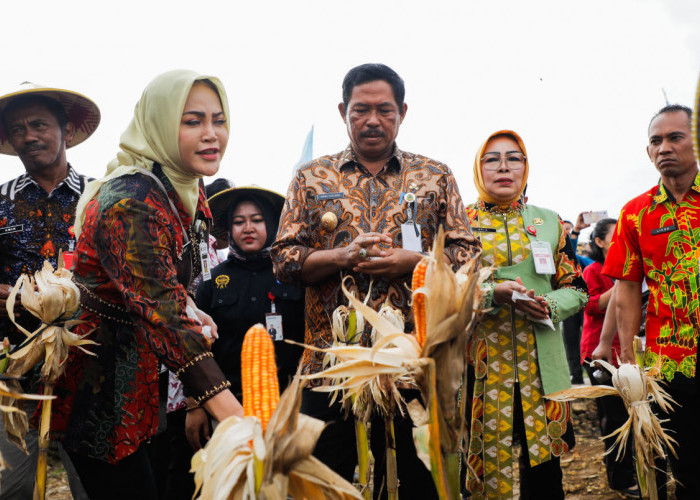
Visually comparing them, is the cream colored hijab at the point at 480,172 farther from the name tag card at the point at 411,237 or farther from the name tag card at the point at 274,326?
the name tag card at the point at 274,326

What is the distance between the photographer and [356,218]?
277cm

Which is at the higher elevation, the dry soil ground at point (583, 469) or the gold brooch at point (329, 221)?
the gold brooch at point (329, 221)

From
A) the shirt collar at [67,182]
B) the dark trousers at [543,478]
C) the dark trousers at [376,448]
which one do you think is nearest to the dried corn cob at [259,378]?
the dark trousers at [376,448]

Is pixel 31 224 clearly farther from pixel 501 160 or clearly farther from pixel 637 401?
pixel 637 401

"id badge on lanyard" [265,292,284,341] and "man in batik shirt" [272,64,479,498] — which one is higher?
"man in batik shirt" [272,64,479,498]

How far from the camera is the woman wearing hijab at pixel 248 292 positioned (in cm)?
363

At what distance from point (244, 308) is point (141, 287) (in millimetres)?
2150

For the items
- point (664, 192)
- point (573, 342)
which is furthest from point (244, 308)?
point (573, 342)

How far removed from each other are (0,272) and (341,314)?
1.99 meters

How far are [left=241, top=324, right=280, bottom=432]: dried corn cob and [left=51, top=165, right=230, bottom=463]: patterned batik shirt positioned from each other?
39 centimetres

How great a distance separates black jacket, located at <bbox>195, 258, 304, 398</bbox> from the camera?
361cm

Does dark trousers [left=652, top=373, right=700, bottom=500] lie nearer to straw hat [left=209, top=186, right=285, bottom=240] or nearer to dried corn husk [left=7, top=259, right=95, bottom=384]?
straw hat [left=209, top=186, right=285, bottom=240]

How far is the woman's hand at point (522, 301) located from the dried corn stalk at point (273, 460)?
6.61ft

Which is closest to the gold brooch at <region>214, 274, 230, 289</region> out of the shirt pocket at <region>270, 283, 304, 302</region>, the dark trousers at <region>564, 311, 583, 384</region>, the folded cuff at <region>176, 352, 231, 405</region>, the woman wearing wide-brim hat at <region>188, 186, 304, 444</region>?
the woman wearing wide-brim hat at <region>188, 186, 304, 444</region>
